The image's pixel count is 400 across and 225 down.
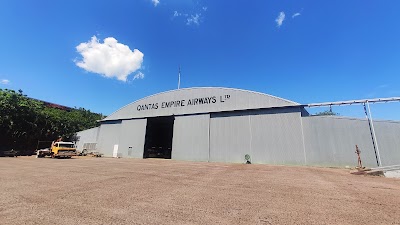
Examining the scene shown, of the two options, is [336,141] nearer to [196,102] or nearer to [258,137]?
[258,137]

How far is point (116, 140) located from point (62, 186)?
88.2ft

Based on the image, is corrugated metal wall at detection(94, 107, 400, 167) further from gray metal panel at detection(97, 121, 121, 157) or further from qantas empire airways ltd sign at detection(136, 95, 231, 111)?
gray metal panel at detection(97, 121, 121, 157)

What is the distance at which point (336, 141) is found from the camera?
20.1 meters

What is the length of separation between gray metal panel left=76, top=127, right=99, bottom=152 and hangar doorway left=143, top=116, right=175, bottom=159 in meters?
10.2

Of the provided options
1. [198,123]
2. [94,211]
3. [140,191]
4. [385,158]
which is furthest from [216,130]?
[94,211]

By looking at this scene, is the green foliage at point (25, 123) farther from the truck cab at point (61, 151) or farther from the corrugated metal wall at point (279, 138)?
the corrugated metal wall at point (279, 138)

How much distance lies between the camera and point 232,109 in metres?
25.9

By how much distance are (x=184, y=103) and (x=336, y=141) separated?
18.2m

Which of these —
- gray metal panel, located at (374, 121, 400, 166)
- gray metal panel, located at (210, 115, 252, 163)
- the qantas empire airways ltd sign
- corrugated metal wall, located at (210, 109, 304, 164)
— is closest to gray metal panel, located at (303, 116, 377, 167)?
gray metal panel, located at (374, 121, 400, 166)

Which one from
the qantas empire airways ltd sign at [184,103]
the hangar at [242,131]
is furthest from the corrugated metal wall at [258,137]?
the qantas empire airways ltd sign at [184,103]

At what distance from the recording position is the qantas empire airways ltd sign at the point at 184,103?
2708cm

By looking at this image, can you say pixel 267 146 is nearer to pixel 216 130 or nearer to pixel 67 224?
pixel 216 130

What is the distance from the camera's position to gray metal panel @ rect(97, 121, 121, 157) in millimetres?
34938

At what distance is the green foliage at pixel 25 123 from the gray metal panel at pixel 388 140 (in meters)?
46.1
